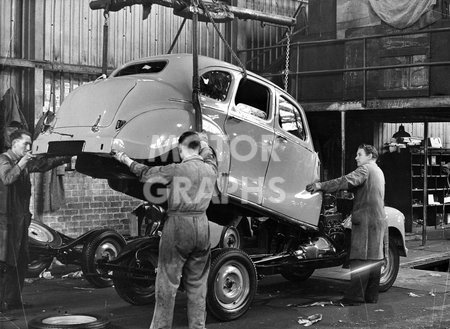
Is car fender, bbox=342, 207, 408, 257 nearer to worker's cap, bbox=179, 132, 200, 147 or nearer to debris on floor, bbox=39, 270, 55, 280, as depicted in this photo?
worker's cap, bbox=179, 132, 200, 147

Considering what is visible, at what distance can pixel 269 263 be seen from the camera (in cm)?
847

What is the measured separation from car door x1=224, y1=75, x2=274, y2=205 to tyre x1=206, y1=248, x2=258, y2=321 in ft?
2.54

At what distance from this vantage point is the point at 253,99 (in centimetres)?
844

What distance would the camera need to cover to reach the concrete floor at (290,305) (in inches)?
295

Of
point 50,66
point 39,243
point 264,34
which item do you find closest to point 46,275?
point 39,243

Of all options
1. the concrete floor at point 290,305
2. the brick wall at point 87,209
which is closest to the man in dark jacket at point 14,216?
the concrete floor at point 290,305

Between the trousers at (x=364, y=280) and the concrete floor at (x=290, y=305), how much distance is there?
19 centimetres

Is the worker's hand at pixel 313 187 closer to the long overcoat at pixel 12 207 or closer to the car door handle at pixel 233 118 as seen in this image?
the car door handle at pixel 233 118

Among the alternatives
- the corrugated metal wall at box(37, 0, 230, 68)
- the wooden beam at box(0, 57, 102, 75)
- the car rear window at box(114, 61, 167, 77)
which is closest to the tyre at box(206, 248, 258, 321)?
the car rear window at box(114, 61, 167, 77)

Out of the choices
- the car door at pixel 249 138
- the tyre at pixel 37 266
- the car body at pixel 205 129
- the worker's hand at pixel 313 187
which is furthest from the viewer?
the tyre at pixel 37 266

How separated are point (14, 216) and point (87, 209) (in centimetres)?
490

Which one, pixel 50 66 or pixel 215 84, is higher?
pixel 50 66

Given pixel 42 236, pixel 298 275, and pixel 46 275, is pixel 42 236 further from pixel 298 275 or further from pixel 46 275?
pixel 298 275

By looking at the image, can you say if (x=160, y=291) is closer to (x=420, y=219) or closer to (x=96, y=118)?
(x=96, y=118)
